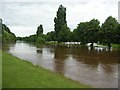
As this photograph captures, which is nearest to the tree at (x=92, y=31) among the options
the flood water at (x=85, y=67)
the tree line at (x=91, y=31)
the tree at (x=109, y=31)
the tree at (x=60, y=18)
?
the tree line at (x=91, y=31)

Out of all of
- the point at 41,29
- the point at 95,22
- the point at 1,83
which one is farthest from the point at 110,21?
the point at 41,29

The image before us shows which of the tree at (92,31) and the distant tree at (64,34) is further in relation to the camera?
the distant tree at (64,34)

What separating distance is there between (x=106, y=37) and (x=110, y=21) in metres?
3.97

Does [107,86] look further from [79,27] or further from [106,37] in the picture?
[79,27]

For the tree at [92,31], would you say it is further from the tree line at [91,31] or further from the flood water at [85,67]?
the flood water at [85,67]

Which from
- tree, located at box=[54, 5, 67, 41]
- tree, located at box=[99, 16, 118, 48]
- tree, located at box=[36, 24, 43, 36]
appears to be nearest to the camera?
tree, located at box=[99, 16, 118, 48]

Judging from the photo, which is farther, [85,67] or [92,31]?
[92,31]

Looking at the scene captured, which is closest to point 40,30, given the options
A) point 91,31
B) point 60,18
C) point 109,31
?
point 60,18

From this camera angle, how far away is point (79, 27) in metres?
77.2

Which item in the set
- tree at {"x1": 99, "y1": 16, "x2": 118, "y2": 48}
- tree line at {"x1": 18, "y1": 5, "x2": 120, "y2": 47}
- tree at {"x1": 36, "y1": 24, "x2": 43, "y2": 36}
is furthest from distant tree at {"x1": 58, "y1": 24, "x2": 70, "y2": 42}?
tree at {"x1": 36, "y1": 24, "x2": 43, "y2": 36}

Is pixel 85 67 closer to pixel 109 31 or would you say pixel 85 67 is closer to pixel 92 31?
pixel 109 31

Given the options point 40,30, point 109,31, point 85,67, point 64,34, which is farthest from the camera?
point 40,30

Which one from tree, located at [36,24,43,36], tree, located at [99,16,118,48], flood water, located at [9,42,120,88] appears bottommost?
flood water, located at [9,42,120,88]

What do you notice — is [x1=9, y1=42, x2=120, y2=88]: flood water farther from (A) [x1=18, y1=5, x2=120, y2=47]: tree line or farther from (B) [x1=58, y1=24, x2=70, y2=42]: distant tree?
(B) [x1=58, y1=24, x2=70, y2=42]: distant tree
